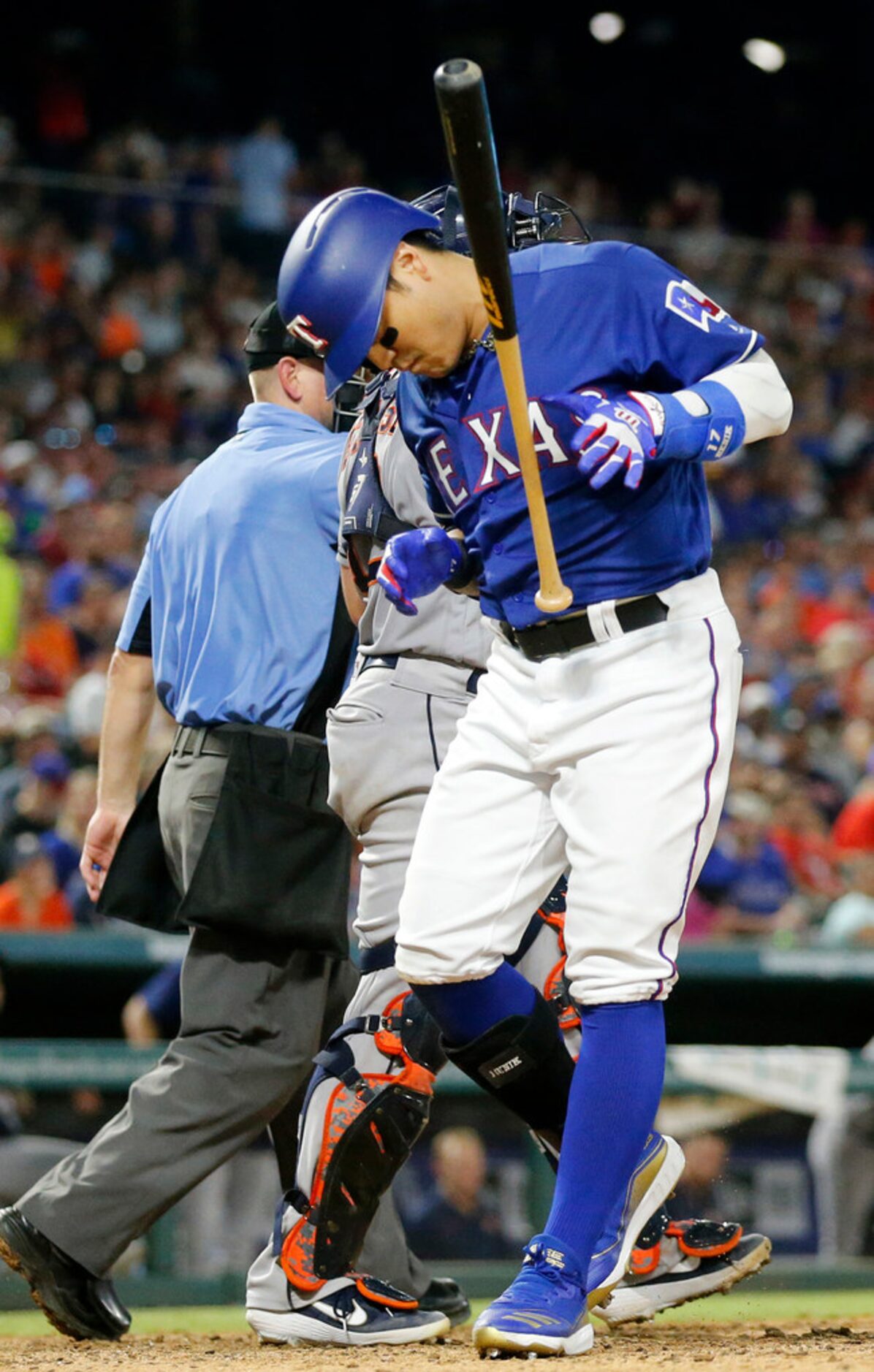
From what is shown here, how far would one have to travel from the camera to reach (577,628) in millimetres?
2957

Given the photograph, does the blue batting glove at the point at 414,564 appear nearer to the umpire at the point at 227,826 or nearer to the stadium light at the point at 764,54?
the umpire at the point at 227,826

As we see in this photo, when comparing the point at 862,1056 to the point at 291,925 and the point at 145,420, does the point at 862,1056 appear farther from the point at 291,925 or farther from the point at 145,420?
the point at 145,420

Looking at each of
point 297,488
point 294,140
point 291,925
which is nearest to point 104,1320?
point 291,925

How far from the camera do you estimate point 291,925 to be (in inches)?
145

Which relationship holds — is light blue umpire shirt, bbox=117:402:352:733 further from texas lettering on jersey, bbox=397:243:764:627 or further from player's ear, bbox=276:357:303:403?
texas lettering on jersey, bbox=397:243:764:627

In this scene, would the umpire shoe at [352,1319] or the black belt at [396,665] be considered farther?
the black belt at [396,665]

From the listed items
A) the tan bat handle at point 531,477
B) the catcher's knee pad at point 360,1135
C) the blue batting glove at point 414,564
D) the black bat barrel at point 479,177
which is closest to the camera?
the black bat barrel at point 479,177

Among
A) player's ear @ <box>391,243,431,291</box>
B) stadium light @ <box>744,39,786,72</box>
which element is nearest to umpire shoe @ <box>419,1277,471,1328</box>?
player's ear @ <box>391,243,431,291</box>

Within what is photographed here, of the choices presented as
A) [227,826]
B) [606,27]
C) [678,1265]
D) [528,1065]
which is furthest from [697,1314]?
[606,27]

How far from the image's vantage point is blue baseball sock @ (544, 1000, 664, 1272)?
2910mm

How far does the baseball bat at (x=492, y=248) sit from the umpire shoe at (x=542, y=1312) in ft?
3.26

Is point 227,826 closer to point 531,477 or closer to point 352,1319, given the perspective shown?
point 352,1319

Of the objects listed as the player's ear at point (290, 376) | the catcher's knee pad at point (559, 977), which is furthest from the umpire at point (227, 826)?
the catcher's knee pad at point (559, 977)

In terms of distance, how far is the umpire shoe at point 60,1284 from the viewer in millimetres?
3510
